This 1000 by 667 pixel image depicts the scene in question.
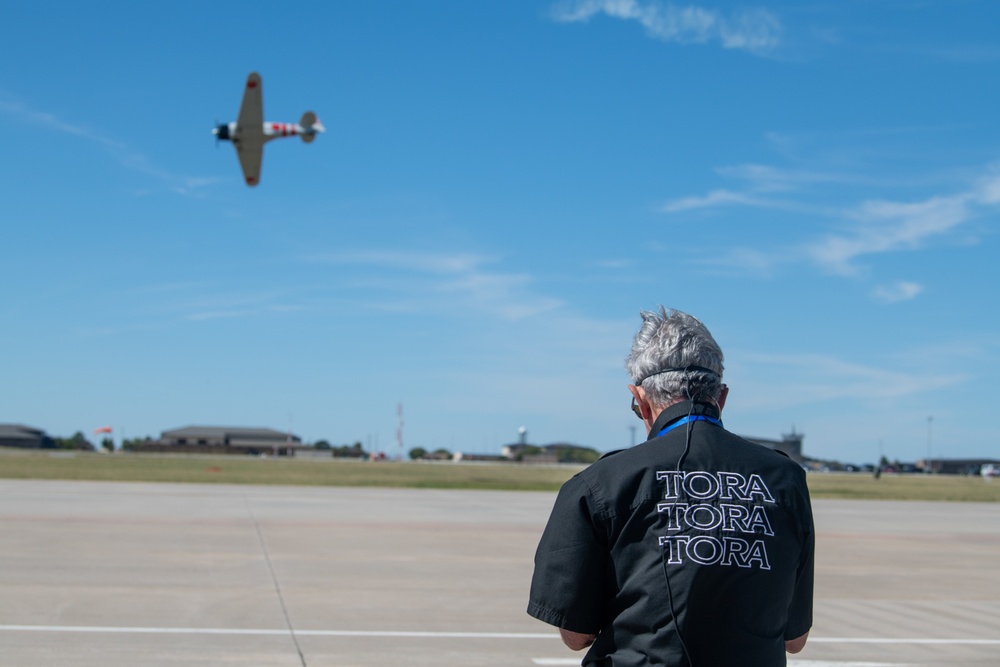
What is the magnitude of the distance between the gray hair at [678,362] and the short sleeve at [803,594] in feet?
1.63

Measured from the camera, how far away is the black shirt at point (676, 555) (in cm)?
286

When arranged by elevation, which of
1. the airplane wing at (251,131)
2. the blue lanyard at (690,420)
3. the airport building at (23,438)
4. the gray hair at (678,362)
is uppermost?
the airplane wing at (251,131)

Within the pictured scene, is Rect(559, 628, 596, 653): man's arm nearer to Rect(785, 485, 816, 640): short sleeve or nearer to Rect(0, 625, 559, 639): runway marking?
Rect(785, 485, 816, 640): short sleeve

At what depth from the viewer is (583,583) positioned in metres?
2.94

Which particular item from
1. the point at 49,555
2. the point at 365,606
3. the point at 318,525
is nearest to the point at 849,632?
the point at 365,606

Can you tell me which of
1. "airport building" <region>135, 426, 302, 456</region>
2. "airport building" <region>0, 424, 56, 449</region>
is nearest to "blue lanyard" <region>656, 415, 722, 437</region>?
"airport building" <region>135, 426, 302, 456</region>

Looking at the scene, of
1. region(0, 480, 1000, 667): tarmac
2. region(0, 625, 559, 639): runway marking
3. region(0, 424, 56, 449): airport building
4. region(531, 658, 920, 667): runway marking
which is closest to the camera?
region(531, 658, 920, 667): runway marking

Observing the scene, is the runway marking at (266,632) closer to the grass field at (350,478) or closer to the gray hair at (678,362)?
the gray hair at (678,362)

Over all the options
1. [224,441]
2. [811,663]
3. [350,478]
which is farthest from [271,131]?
[224,441]

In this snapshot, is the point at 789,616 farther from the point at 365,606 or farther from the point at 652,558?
the point at 365,606

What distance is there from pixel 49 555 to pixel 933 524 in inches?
865

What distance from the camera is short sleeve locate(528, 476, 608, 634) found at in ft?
9.65

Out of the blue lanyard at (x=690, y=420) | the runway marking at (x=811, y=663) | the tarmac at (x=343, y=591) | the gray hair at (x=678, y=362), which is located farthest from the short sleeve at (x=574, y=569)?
the runway marking at (x=811, y=663)

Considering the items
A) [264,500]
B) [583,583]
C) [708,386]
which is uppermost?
[708,386]
